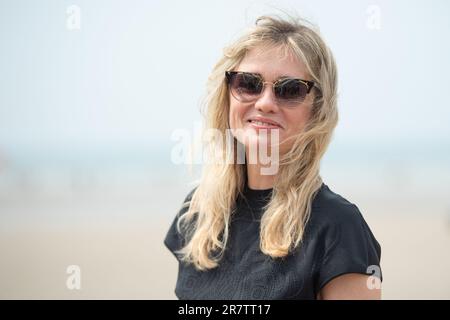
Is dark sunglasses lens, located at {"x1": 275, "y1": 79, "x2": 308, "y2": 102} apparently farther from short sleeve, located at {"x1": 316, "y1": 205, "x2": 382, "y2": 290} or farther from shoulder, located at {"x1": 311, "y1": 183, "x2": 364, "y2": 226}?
short sleeve, located at {"x1": 316, "y1": 205, "x2": 382, "y2": 290}

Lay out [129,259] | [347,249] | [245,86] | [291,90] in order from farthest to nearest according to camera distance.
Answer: [129,259], [245,86], [291,90], [347,249]

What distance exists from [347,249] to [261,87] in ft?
3.03

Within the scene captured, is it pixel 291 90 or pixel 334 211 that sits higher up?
pixel 291 90

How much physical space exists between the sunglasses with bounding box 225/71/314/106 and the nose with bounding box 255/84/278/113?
18 mm

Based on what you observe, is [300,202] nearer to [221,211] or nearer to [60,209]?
[221,211]

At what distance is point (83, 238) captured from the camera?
10484 millimetres

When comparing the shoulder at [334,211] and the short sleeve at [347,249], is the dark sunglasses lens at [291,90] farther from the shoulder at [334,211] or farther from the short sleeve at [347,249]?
the short sleeve at [347,249]

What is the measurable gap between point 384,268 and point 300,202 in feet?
20.2

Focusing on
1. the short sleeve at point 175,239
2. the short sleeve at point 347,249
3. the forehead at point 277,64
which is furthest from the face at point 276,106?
the short sleeve at point 175,239

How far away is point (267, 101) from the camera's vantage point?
2.74 m

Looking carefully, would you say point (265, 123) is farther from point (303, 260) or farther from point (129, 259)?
point (129, 259)

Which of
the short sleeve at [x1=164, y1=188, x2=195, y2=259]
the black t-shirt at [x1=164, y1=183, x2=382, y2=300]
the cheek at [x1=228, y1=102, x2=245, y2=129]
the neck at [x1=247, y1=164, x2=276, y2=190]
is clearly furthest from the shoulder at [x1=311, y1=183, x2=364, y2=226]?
the short sleeve at [x1=164, y1=188, x2=195, y2=259]

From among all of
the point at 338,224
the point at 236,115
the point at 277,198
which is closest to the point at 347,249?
the point at 338,224
